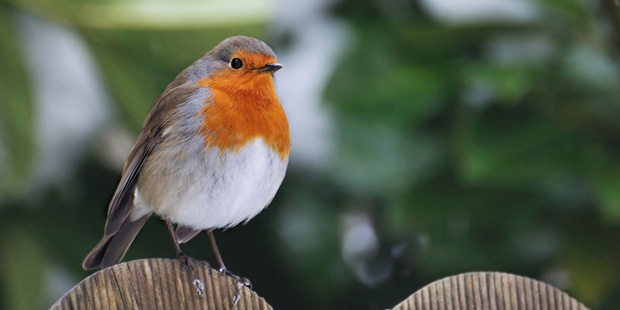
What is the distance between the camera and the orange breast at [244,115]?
1.90 m

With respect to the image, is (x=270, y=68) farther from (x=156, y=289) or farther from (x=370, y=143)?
(x=370, y=143)

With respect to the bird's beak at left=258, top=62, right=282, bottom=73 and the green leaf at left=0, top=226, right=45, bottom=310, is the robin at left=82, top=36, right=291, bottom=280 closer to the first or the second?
the bird's beak at left=258, top=62, right=282, bottom=73

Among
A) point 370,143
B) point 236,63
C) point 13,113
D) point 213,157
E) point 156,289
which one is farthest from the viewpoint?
point 370,143

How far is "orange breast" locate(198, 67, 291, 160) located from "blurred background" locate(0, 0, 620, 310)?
857 mm

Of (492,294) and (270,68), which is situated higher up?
(270,68)

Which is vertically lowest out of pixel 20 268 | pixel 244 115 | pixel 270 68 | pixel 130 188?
pixel 20 268

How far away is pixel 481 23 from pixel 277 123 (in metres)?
1.20

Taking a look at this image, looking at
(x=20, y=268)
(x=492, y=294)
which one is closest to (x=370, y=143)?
(x=20, y=268)

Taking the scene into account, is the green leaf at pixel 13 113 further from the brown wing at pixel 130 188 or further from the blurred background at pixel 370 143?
the brown wing at pixel 130 188

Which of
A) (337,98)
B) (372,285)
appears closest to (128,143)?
(337,98)

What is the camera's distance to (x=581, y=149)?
2695 millimetres

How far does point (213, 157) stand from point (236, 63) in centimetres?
25

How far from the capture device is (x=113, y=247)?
197cm

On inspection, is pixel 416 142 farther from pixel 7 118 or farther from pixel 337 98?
pixel 7 118
